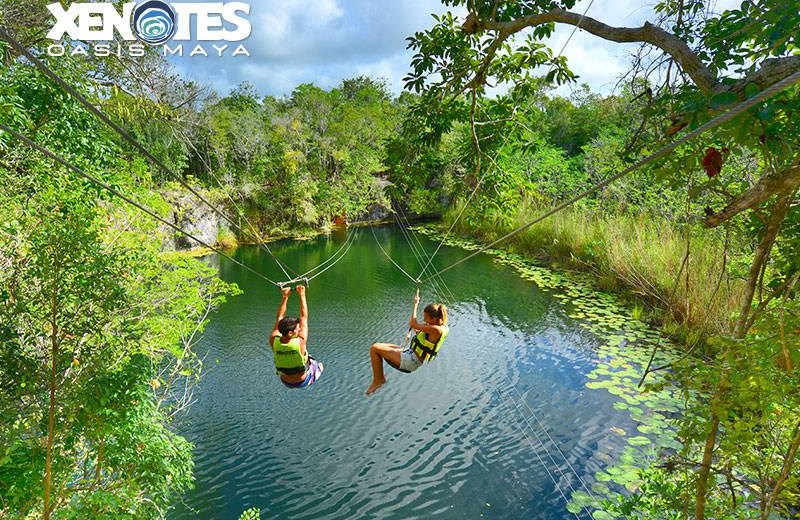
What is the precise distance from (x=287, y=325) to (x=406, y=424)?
3258 millimetres

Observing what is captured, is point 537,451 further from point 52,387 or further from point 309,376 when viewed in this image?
point 52,387

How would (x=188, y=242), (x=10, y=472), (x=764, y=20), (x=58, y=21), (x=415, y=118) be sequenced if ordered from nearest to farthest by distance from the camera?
(x=764, y=20) < (x=10, y=472) < (x=415, y=118) < (x=58, y=21) < (x=188, y=242)

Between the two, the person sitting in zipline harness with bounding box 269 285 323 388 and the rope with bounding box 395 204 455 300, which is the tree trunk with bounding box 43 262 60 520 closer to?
the person sitting in zipline harness with bounding box 269 285 323 388

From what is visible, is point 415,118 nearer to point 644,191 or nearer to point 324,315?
point 324,315

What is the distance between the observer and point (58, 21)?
6609 millimetres

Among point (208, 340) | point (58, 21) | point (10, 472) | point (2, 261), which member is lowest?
point (208, 340)

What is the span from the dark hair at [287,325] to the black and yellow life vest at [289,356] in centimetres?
9

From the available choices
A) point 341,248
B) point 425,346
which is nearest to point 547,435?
point 425,346

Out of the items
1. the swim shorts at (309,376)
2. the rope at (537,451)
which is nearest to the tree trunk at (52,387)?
the swim shorts at (309,376)

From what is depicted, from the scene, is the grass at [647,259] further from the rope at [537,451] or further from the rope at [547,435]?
the rope at [537,451]

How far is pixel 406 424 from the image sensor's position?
6.46 m

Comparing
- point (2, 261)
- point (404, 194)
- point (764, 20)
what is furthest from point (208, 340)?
point (764, 20)

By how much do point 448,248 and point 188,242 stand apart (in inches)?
410

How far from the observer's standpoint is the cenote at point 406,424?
516 cm
